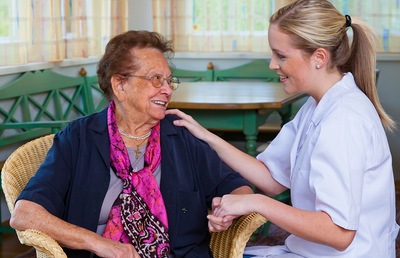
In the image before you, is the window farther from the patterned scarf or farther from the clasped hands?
the clasped hands

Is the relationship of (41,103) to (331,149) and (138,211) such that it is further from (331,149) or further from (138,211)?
(331,149)

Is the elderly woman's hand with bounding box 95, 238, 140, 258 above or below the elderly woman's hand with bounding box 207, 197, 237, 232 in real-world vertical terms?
below

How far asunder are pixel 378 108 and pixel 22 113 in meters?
2.77

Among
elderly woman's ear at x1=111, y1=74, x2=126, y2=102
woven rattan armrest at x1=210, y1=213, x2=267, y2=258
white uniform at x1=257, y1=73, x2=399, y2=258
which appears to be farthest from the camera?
elderly woman's ear at x1=111, y1=74, x2=126, y2=102

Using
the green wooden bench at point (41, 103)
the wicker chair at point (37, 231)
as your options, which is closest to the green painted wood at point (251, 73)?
the green wooden bench at point (41, 103)

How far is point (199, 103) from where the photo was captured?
3.04m

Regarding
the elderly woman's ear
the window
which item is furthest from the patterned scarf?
the window

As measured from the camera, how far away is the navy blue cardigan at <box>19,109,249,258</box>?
1688mm

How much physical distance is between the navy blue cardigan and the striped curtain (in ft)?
6.33

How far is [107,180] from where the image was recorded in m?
1.74

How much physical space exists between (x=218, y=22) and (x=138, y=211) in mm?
3556

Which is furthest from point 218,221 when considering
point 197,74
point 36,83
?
point 197,74

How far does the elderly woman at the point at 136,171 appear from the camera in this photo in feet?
5.60

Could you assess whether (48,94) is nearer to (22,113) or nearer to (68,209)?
(22,113)
